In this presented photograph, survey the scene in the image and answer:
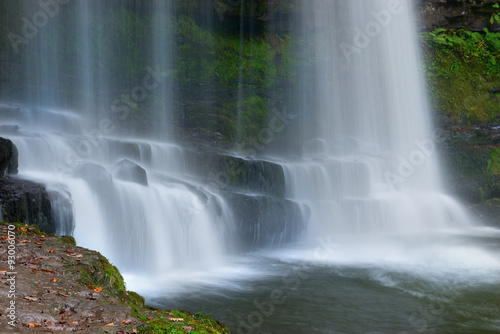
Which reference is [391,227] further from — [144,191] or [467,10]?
[467,10]

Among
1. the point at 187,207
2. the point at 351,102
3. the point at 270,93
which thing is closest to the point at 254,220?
the point at 187,207

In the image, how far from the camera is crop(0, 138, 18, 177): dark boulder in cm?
824

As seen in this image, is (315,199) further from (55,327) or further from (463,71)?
(55,327)

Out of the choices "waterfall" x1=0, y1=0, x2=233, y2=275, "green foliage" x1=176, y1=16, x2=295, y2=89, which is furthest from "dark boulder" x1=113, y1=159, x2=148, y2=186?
"green foliage" x1=176, y1=16, x2=295, y2=89

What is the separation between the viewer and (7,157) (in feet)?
27.4

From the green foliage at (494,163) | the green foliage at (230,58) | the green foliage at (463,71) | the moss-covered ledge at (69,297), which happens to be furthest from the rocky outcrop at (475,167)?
the moss-covered ledge at (69,297)

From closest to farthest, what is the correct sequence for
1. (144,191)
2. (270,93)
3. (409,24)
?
1. (144,191)
2. (270,93)
3. (409,24)

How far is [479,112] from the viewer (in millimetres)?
19172

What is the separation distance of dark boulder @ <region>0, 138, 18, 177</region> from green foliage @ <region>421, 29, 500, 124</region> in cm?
1635

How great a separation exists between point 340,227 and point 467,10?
13.4m

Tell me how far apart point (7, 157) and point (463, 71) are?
62.0 feet

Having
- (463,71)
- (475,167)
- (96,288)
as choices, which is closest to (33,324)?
(96,288)

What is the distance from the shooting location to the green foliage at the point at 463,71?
767 inches

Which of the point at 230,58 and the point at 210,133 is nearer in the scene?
the point at 210,133
